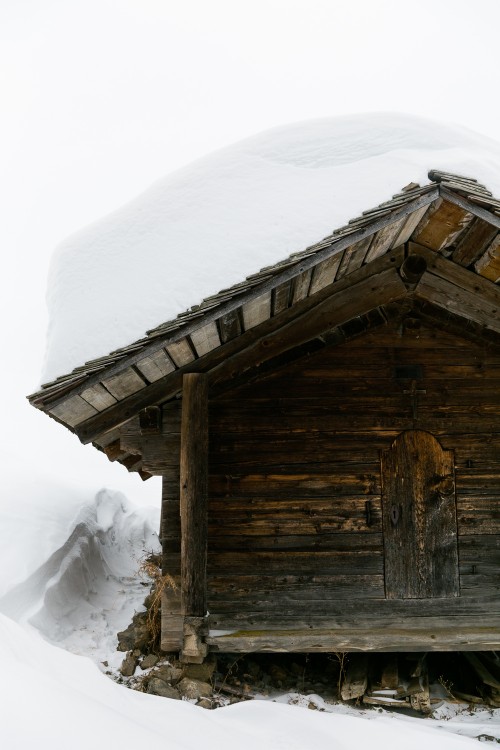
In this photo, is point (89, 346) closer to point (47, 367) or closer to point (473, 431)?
point (47, 367)

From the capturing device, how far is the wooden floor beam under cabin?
602 cm

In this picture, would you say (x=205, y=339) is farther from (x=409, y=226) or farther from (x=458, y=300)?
(x=458, y=300)

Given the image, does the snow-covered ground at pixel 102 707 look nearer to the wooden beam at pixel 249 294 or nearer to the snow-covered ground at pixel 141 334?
the snow-covered ground at pixel 141 334

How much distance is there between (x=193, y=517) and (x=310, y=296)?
7.12 feet

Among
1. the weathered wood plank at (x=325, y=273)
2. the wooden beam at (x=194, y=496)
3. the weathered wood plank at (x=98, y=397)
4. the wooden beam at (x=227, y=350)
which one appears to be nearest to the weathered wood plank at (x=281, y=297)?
the wooden beam at (x=227, y=350)

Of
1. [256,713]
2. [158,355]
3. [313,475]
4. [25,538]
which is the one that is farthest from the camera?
[25,538]

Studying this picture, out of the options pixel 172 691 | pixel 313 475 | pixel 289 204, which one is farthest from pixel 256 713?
pixel 289 204

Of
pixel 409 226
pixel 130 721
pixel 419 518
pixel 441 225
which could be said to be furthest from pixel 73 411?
pixel 441 225

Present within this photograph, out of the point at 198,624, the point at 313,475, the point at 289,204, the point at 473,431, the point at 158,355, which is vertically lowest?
the point at 198,624

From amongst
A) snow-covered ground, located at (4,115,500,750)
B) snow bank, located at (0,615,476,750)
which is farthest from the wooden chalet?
snow bank, located at (0,615,476,750)

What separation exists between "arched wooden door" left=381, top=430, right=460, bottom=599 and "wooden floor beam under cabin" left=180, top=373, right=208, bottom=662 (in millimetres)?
1662

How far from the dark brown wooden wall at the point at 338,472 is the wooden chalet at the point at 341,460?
0.04 ft

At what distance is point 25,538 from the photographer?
9000 mm

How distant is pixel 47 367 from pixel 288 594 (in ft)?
9.60
